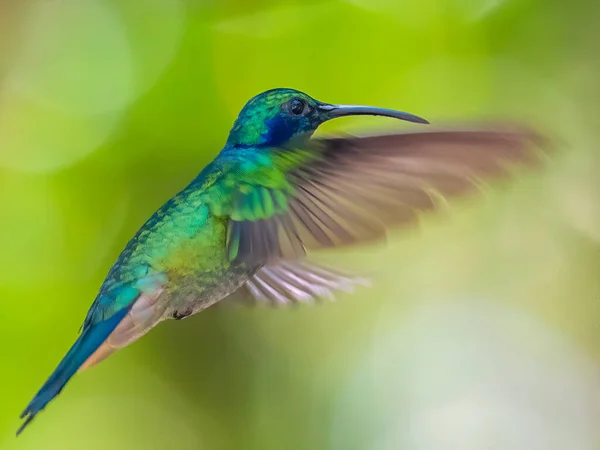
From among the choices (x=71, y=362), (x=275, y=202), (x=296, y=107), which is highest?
(x=296, y=107)

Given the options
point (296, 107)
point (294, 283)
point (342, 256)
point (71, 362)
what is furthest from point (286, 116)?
point (342, 256)

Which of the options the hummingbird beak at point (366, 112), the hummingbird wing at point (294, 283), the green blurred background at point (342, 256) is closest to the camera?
the hummingbird beak at point (366, 112)

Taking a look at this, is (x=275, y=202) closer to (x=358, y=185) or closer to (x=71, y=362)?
(x=358, y=185)

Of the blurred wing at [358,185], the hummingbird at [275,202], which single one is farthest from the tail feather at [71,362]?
the blurred wing at [358,185]

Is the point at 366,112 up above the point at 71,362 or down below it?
above

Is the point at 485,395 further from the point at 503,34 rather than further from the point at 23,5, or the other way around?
the point at 23,5

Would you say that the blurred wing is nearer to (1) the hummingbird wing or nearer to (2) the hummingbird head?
(2) the hummingbird head

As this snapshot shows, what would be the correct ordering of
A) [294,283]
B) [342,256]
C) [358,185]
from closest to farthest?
[358,185] < [294,283] < [342,256]

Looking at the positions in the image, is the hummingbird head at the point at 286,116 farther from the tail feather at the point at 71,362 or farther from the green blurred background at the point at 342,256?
the green blurred background at the point at 342,256
